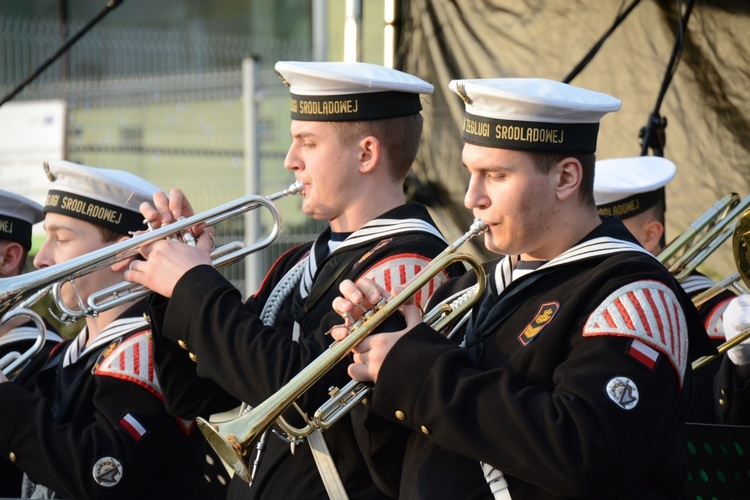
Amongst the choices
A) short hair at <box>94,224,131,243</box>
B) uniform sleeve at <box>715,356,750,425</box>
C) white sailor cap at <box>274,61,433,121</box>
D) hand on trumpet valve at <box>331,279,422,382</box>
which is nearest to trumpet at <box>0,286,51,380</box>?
short hair at <box>94,224,131,243</box>

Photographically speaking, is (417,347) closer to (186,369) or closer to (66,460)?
(186,369)

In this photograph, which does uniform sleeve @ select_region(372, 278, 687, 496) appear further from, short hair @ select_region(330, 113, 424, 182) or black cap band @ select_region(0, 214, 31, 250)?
black cap band @ select_region(0, 214, 31, 250)

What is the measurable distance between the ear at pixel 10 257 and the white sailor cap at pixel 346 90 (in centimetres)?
181

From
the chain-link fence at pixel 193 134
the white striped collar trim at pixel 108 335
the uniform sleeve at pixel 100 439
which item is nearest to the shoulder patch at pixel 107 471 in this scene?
the uniform sleeve at pixel 100 439

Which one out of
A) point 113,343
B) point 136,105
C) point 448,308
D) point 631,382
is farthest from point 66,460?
point 136,105

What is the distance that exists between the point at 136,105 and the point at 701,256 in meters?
4.36

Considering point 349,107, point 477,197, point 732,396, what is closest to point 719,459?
point 732,396

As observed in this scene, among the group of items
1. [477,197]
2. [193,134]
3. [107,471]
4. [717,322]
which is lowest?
[107,471]

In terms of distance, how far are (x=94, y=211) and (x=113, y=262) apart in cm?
61

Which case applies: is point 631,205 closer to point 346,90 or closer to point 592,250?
point 346,90

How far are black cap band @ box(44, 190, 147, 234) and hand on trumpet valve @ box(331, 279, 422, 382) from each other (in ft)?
4.93

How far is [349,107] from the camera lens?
11.1ft

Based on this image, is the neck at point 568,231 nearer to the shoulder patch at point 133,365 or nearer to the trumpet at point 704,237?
the shoulder patch at point 133,365

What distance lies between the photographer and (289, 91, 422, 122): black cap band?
3.37m
